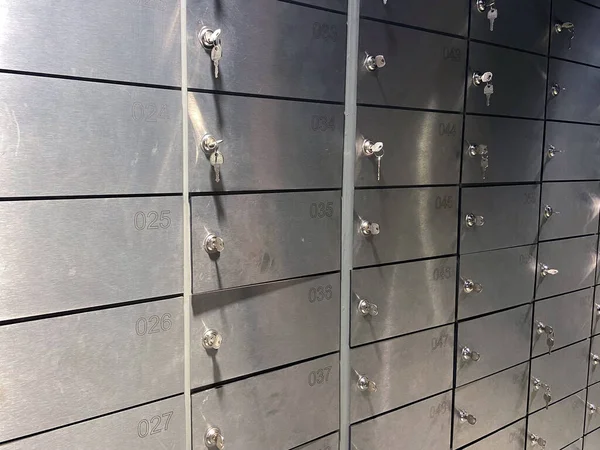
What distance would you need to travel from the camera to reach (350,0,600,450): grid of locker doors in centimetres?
169

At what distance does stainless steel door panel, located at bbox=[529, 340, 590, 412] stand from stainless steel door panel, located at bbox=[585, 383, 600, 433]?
0.11 m

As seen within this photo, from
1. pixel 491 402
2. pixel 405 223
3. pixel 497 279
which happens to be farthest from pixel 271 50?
pixel 491 402

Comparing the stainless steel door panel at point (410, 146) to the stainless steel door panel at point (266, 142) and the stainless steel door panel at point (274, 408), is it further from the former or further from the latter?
the stainless steel door panel at point (274, 408)

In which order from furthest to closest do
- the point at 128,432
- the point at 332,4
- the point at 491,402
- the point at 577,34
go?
the point at 577,34 → the point at 491,402 → the point at 332,4 → the point at 128,432

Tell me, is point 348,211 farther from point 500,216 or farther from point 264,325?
point 500,216

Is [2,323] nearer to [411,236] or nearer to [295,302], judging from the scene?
[295,302]

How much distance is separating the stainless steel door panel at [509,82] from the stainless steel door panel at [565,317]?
33.6 inches

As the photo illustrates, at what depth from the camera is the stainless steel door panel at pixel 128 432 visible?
3.94 ft

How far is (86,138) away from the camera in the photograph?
3.92ft

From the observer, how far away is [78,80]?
3.83ft

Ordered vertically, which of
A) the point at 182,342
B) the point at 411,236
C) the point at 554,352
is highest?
the point at 411,236

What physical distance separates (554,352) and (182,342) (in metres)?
1.80

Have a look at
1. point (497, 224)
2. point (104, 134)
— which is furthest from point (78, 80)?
point (497, 224)

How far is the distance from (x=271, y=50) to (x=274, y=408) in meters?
1.07
